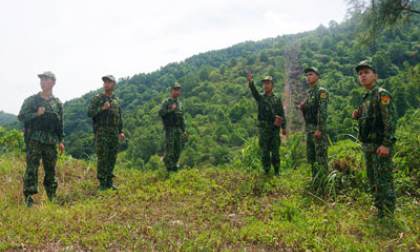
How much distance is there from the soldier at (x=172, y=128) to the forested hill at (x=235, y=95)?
14419 mm

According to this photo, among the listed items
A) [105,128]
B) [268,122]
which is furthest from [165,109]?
[268,122]

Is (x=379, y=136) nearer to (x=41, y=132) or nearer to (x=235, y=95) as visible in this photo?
(x=41, y=132)

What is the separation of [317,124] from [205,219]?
7.66 feet

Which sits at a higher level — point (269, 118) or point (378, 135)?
point (269, 118)

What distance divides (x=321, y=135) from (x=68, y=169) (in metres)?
5.55

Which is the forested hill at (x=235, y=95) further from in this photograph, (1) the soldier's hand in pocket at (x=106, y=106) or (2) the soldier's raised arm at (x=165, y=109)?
(1) the soldier's hand in pocket at (x=106, y=106)

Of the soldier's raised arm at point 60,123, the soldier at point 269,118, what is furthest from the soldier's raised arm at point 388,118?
the soldier's raised arm at point 60,123

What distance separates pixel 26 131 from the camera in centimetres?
407

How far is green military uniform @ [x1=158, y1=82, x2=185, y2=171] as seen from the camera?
19.4 ft

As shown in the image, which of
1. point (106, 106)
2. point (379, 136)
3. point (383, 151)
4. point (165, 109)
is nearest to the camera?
point (383, 151)

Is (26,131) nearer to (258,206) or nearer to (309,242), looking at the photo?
(258,206)

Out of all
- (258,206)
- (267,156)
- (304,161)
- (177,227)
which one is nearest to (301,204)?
(258,206)

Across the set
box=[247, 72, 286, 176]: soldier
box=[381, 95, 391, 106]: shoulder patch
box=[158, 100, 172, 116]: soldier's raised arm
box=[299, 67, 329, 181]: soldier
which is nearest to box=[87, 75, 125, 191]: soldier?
box=[158, 100, 172, 116]: soldier's raised arm

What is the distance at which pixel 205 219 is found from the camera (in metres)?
3.44
